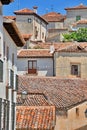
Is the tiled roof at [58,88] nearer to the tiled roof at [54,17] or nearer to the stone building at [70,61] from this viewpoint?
the stone building at [70,61]

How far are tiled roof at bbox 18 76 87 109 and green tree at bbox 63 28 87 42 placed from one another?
128 ft

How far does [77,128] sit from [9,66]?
72.0 ft

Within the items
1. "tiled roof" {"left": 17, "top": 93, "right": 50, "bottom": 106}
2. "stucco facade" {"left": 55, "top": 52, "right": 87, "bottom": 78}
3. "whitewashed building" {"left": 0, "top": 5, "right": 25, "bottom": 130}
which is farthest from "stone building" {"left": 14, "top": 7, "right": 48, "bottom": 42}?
"whitewashed building" {"left": 0, "top": 5, "right": 25, "bottom": 130}

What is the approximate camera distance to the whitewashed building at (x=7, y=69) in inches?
848

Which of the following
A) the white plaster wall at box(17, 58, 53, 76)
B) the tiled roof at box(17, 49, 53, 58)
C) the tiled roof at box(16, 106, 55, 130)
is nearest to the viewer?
the tiled roof at box(16, 106, 55, 130)

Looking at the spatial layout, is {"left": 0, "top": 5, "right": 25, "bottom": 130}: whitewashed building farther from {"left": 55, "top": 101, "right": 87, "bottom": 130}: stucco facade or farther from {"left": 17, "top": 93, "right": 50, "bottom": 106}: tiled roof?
{"left": 55, "top": 101, "right": 87, "bottom": 130}: stucco facade

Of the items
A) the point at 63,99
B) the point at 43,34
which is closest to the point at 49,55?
the point at 63,99

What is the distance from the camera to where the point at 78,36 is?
328 feet

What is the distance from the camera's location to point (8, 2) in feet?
66.7

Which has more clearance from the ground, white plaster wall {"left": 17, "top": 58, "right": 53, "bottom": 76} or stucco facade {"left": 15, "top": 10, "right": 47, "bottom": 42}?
stucco facade {"left": 15, "top": 10, "right": 47, "bottom": 42}

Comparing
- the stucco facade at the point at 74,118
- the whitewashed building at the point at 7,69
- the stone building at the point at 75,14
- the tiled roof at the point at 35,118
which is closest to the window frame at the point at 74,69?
the stucco facade at the point at 74,118

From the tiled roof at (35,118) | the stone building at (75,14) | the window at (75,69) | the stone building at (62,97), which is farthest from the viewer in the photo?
the stone building at (75,14)

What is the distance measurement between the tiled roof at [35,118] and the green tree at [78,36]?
59.3 metres

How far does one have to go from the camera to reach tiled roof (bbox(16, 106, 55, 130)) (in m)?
36.5
